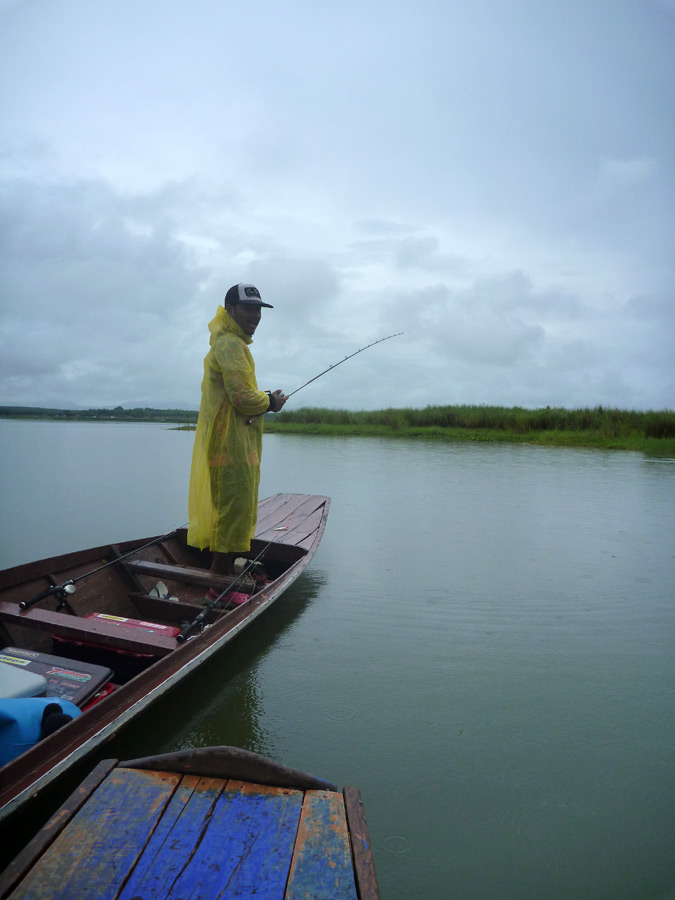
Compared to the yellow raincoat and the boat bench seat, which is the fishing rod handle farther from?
the yellow raincoat

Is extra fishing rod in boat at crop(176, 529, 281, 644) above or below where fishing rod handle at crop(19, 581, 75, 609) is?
below

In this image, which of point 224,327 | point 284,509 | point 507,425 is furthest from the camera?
point 507,425

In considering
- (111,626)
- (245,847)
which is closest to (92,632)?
(111,626)

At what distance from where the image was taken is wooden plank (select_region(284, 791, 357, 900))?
138 cm

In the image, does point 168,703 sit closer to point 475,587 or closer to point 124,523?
point 475,587

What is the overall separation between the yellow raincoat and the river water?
767mm

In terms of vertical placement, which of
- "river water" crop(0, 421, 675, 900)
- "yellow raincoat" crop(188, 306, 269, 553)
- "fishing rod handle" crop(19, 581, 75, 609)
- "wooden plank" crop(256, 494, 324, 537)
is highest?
"yellow raincoat" crop(188, 306, 269, 553)

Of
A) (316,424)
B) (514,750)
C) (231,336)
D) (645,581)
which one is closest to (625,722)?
(514,750)

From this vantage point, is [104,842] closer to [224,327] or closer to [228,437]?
[228,437]

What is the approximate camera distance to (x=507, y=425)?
77.1 feet

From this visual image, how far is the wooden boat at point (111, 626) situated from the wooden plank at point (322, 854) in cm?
80

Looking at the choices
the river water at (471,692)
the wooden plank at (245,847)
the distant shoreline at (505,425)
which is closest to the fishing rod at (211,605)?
the river water at (471,692)

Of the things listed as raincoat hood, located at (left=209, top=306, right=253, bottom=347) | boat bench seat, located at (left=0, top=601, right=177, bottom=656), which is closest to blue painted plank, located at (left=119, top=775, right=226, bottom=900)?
boat bench seat, located at (left=0, top=601, right=177, bottom=656)

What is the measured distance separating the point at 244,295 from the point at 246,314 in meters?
0.12
